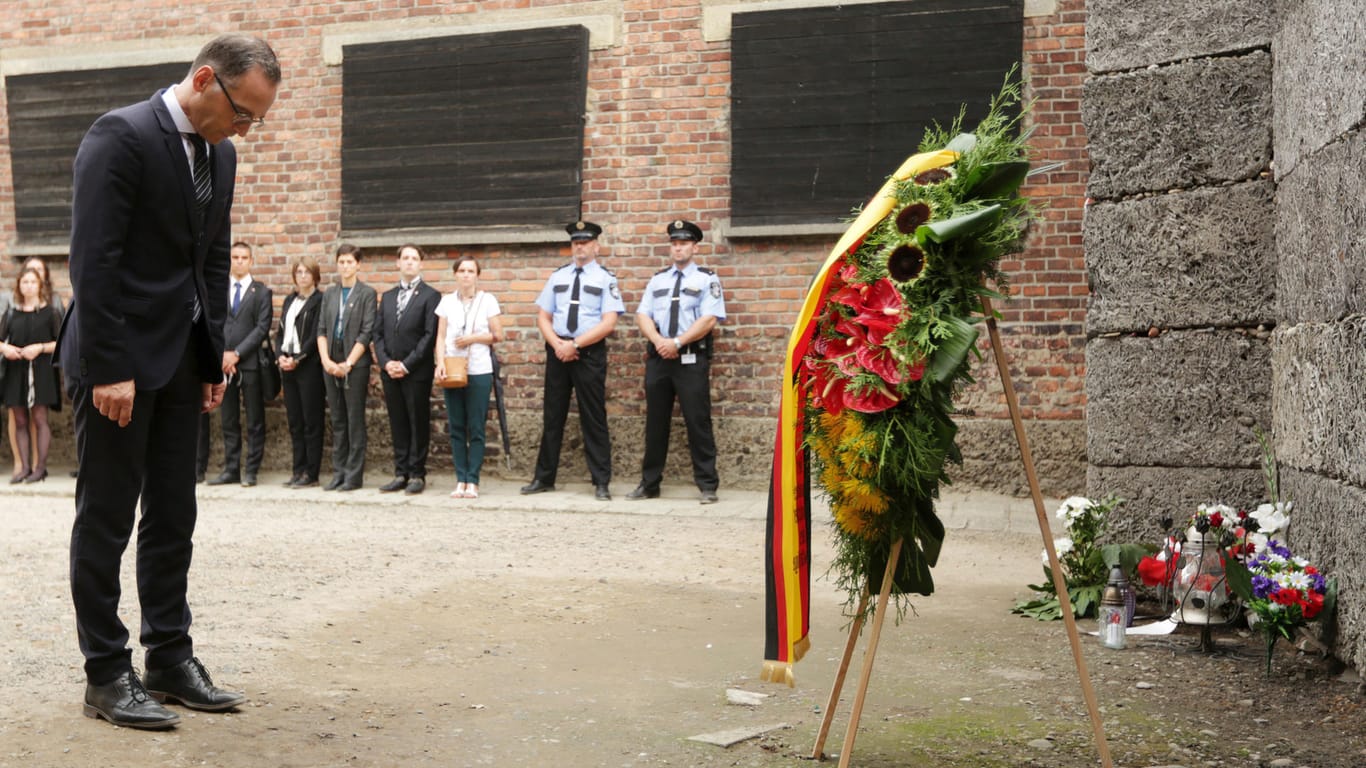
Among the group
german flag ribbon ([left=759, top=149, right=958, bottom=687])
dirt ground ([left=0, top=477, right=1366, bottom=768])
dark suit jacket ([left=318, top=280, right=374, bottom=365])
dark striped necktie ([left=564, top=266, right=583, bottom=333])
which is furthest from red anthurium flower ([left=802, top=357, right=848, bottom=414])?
dark suit jacket ([left=318, top=280, right=374, bottom=365])

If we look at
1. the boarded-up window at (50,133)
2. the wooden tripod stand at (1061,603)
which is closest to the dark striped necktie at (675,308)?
the boarded-up window at (50,133)

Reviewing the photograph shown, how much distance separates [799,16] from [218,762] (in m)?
8.26

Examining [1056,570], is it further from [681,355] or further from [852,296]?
[681,355]

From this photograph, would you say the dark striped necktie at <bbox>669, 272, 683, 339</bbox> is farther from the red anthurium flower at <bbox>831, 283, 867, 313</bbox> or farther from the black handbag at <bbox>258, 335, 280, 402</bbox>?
the red anthurium flower at <bbox>831, 283, 867, 313</bbox>

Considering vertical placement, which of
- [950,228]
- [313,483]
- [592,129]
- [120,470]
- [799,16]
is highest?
[799,16]

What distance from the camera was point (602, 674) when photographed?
4840 millimetres

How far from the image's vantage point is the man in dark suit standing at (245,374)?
38.3 feet

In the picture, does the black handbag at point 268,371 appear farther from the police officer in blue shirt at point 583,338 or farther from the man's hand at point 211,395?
the man's hand at point 211,395

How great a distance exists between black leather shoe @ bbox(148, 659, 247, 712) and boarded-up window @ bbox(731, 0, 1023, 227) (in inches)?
279

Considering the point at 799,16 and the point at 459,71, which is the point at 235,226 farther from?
the point at 799,16

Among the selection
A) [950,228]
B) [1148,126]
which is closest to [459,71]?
[1148,126]

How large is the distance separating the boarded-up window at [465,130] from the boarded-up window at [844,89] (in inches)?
59.8

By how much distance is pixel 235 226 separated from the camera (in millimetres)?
12406

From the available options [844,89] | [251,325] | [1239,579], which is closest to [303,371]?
[251,325]
